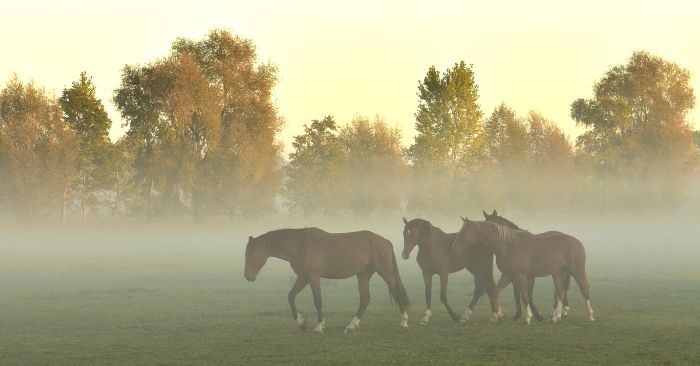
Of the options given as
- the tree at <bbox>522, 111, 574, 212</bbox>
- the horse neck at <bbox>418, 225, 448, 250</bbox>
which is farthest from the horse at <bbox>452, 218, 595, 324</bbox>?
the tree at <bbox>522, 111, 574, 212</bbox>

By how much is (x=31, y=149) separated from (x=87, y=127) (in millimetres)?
5183

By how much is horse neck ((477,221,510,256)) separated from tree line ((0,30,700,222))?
55.4 metres

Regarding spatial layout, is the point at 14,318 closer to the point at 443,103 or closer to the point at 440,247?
the point at 440,247

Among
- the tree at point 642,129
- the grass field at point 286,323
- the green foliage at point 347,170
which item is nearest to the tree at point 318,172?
the green foliage at point 347,170

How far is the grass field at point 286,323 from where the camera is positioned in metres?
17.4

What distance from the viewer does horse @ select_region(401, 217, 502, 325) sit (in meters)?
22.5

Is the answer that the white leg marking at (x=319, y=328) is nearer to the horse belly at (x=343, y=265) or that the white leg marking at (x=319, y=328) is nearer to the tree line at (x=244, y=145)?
the horse belly at (x=343, y=265)

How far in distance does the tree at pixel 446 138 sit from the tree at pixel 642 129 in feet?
33.2

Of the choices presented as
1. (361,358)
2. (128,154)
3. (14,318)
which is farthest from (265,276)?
(128,154)

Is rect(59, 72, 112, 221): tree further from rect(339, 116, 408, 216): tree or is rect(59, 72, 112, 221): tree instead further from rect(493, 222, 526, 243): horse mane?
rect(493, 222, 526, 243): horse mane

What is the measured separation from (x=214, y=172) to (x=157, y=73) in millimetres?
9248

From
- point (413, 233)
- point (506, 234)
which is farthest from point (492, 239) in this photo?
point (413, 233)

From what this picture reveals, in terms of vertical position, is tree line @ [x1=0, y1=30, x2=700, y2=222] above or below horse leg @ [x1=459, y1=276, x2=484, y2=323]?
above

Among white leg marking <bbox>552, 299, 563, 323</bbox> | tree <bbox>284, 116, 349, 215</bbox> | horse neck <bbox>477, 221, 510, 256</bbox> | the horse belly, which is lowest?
white leg marking <bbox>552, 299, 563, 323</bbox>
